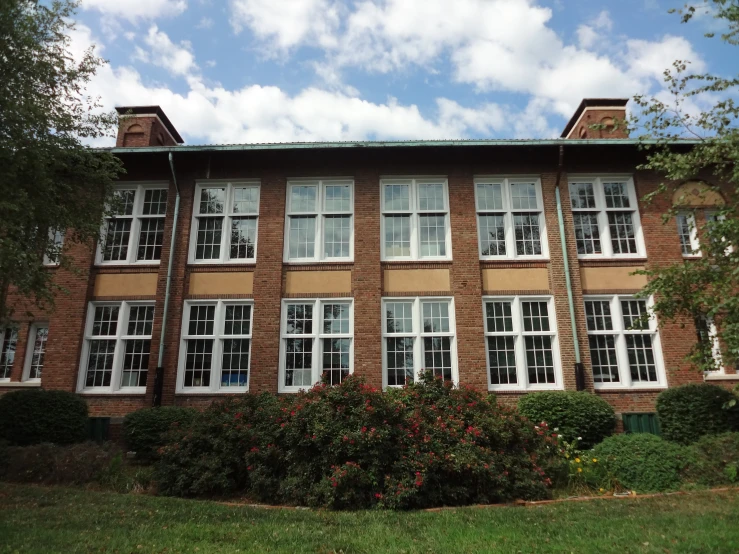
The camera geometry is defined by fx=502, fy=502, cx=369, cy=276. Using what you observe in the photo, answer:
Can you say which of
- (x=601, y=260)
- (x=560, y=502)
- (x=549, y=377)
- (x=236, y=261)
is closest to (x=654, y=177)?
(x=601, y=260)

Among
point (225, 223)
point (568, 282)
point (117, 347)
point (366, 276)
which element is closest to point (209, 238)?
point (225, 223)

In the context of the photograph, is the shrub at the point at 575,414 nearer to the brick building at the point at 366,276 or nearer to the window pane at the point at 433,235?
the brick building at the point at 366,276

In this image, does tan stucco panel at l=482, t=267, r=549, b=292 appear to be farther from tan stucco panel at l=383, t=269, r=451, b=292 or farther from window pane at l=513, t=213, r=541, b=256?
tan stucco panel at l=383, t=269, r=451, b=292

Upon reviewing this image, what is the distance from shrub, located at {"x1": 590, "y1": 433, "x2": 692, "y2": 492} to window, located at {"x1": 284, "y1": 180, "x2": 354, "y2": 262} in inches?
318

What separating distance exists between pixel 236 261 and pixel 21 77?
6.55m

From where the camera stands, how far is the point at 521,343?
13664 mm

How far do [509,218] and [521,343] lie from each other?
365 centimetres

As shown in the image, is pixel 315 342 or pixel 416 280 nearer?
pixel 315 342

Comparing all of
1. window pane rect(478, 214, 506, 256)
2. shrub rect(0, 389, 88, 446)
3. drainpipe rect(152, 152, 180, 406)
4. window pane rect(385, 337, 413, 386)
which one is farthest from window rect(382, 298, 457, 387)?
shrub rect(0, 389, 88, 446)

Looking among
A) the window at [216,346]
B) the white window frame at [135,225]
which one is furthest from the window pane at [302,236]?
the white window frame at [135,225]

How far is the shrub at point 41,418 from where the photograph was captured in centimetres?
1166

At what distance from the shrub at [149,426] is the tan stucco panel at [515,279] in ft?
27.6

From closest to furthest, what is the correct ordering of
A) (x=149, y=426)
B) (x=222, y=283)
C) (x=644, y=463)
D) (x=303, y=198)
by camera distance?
(x=644, y=463) < (x=149, y=426) < (x=222, y=283) < (x=303, y=198)

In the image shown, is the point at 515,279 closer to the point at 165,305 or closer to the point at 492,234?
the point at 492,234
